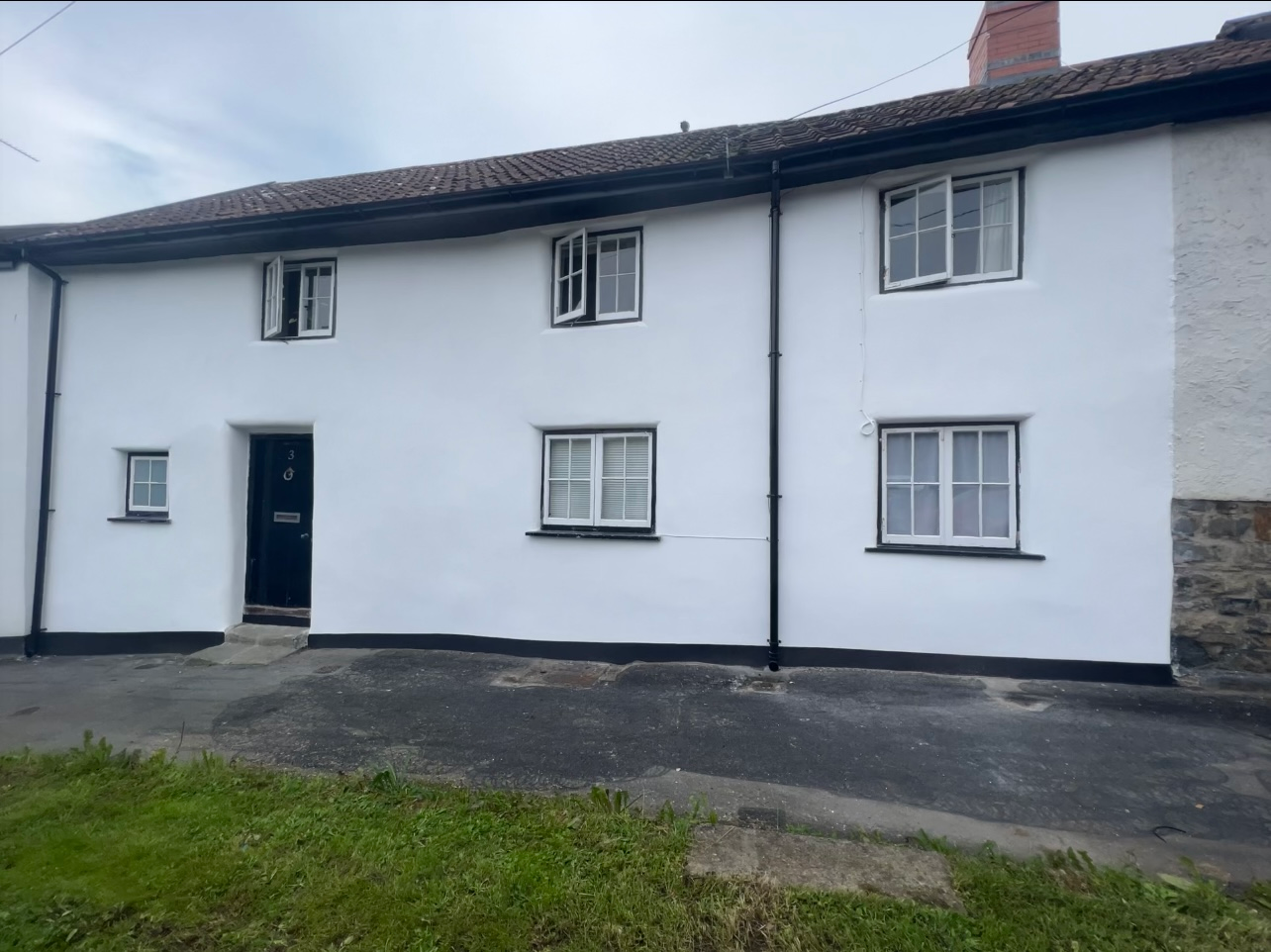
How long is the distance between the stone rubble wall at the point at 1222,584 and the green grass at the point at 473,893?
334 cm

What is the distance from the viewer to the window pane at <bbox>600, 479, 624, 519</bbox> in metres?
6.81

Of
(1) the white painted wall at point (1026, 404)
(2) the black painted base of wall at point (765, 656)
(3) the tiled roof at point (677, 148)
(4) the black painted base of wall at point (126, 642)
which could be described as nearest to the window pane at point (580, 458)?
(2) the black painted base of wall at point (765, 656)

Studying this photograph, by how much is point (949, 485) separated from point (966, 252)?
2.26 m

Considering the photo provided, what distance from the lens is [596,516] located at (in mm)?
6840

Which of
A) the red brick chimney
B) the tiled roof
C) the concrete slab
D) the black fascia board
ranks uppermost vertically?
the red brick chimney

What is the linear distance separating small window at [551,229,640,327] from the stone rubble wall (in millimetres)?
5580

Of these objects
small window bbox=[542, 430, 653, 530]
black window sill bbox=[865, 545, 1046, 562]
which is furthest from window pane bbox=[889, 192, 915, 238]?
small window bbox=[542, 430, 653, 530]

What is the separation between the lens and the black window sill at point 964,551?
5641mm

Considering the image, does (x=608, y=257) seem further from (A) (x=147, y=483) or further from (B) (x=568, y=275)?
(A) (x=147, y=483)

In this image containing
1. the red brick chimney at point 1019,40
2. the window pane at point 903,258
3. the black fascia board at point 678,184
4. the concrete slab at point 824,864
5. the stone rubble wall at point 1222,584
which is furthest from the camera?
the red brick chimney at point 1019,40

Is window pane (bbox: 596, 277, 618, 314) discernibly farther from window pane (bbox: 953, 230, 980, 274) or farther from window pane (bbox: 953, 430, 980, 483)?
window pane (bbox: 953, 430, 980, 483)

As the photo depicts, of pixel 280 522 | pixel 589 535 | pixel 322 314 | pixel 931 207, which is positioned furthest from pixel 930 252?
pixel 280 522

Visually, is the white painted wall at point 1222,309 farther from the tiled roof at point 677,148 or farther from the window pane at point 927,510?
the window pane at point 927,510

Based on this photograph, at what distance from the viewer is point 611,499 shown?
6844 mm
